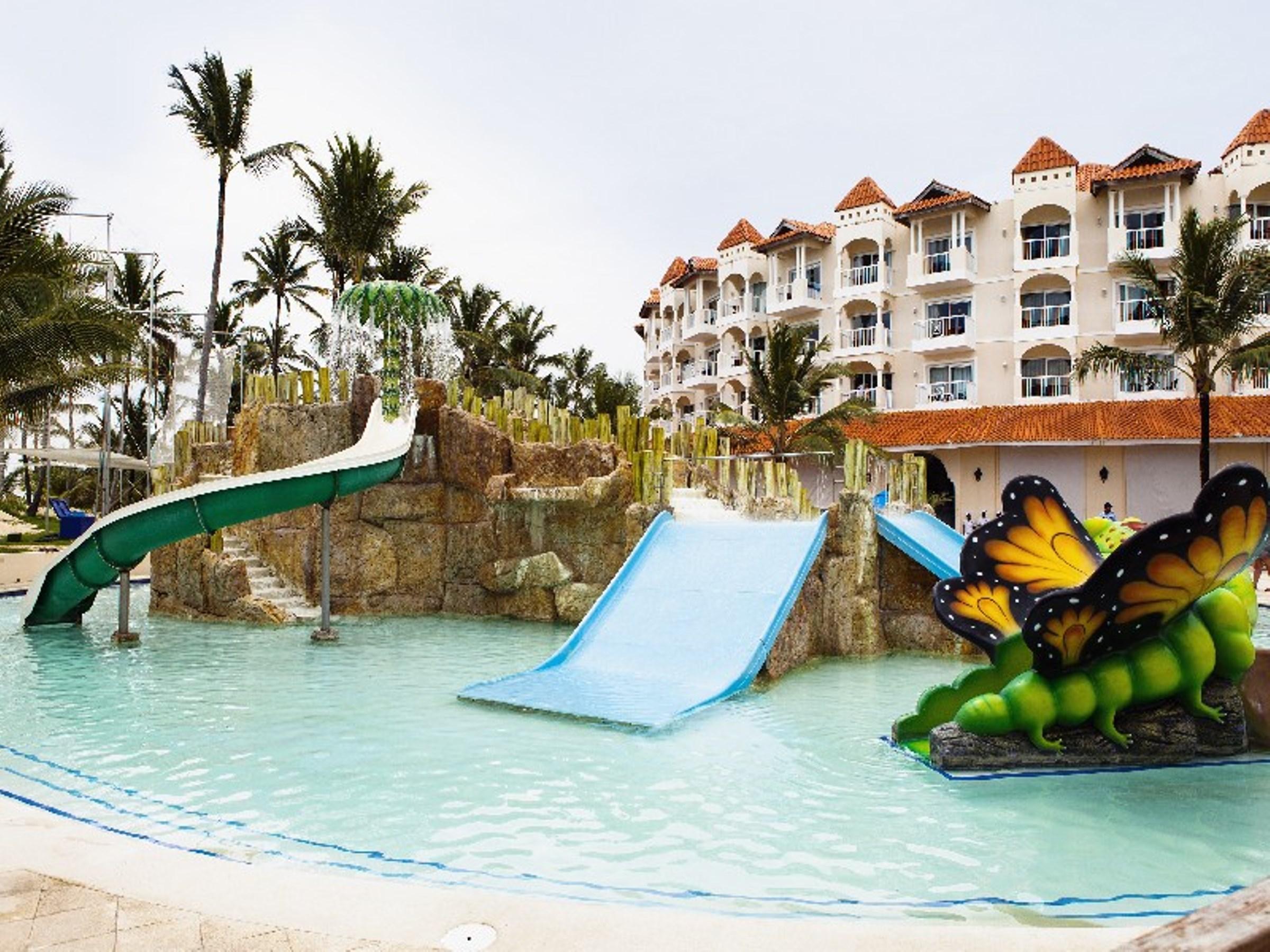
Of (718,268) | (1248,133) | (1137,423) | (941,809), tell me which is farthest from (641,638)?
(718,268)

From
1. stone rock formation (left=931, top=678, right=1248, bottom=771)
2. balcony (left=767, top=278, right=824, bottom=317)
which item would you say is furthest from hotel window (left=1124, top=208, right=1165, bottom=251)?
stone rock formation (left=931, top=678, right=1248, bottom=771)

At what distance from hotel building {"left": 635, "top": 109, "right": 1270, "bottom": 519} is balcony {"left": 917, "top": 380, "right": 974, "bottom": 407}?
68mm

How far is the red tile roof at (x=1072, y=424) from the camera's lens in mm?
24438

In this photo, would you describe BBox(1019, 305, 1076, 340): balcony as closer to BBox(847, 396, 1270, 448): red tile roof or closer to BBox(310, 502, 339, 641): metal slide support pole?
BBox(847, 396, 1270, 448): red tile roof

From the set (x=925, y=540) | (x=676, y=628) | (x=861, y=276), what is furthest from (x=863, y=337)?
(x=676, y=628)

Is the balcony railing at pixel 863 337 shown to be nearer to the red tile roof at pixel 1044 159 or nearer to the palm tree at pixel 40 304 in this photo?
the red tile roof at pixel 1044 159

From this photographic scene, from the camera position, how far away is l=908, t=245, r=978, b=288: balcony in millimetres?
29719

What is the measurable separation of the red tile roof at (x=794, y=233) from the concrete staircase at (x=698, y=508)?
63.7 feet

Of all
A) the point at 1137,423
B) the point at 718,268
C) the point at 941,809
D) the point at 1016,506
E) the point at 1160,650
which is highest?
the point at 718,268

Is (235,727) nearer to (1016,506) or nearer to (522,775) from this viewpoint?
(522,775)

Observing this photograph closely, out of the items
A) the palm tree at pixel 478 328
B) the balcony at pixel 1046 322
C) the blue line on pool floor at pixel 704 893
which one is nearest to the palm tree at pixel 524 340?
the palm tree at pixel 478 328

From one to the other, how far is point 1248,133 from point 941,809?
93.3ft

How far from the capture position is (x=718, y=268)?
38.4 m

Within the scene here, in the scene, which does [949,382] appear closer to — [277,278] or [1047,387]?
[1047,387]
